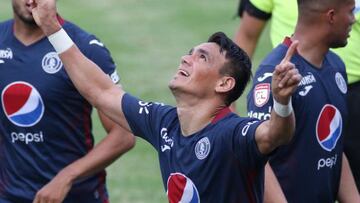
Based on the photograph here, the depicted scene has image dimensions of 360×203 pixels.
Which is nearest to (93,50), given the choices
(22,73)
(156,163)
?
(22,73)

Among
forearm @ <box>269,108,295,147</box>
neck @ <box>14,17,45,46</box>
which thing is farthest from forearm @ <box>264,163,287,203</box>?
neck @ <box>14,17,45,46</box>

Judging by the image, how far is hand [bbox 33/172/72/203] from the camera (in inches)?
347

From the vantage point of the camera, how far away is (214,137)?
25.6 ft

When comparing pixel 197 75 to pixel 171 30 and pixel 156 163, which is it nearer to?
pixel 156 163

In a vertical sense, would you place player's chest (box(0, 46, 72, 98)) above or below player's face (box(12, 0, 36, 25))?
below

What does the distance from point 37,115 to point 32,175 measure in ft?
1.21

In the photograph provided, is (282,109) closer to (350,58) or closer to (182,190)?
(182,190)

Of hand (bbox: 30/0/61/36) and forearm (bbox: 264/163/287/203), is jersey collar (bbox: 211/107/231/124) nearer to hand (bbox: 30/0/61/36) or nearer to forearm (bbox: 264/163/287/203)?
forearm (bbox: 264/163/287/203)

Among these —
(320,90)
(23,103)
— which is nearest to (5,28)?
(23,103)

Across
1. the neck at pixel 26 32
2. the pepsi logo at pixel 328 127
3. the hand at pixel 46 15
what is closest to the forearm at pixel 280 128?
the pepsi logo at pixel 328 127

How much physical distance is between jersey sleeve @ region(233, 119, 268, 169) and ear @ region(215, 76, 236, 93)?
27cm

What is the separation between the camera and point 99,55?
897 cm

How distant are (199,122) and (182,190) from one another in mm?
370

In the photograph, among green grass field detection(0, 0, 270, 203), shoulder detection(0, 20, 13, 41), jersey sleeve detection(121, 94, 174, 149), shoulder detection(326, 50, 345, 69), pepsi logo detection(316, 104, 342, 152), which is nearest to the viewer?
jersey sleeve detection(121, 94, 174, 149)
